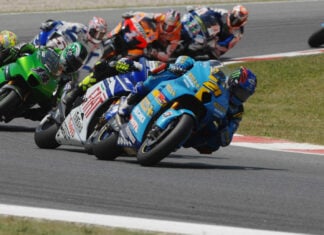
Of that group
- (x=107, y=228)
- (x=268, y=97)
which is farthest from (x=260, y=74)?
(x=107, y=228)

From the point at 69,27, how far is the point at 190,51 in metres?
5.92

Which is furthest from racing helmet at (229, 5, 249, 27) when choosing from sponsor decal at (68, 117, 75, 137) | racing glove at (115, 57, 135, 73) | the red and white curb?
racing glove at (115, 57, 135, 73)

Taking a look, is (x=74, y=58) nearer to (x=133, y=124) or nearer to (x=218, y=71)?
(x=133, y=124)

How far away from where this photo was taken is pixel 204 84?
971 cm

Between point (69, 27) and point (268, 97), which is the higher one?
point (69, 27)

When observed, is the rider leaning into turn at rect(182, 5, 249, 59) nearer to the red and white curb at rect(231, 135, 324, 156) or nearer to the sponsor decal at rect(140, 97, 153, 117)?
the red and white curb at rect(231, 135, 324, 156)

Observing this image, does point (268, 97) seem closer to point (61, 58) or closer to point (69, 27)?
point (69, 27)

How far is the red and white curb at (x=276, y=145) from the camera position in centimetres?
1222

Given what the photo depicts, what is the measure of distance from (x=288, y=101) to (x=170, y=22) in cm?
385

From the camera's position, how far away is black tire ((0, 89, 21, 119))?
500 inches

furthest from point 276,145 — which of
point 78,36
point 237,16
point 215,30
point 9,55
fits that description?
point 237,16

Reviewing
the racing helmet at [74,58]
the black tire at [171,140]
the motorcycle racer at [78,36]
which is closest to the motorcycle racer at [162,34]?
the motorcycle racer at [78,36]

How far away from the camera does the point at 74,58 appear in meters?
11.4

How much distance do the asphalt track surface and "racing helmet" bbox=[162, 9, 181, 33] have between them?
715cm
